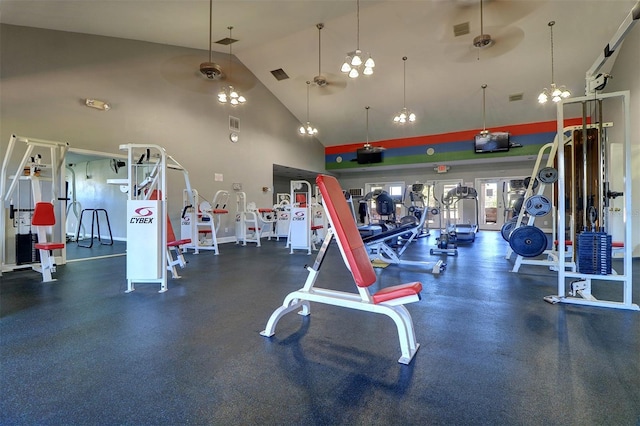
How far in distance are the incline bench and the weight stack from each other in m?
2.16

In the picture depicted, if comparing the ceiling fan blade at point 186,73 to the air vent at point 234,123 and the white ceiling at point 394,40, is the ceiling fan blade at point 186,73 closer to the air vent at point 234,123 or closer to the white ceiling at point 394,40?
the white ceiling at point 394,40

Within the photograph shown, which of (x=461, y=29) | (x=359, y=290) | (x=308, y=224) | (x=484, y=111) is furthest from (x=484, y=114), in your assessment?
(x=359, y=290)

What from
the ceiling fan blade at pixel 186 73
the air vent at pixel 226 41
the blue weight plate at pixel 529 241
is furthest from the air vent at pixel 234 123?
the blue weight plate at pixel 529 241

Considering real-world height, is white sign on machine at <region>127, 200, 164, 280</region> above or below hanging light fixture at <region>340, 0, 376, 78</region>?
below

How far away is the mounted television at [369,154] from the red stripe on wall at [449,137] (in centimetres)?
40

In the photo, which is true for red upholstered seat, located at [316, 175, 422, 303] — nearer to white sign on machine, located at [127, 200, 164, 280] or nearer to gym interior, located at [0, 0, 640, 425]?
gym interior, located at [0, 0, 640, 425]

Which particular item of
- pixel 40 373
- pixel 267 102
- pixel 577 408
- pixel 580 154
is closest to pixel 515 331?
pixel 577 408

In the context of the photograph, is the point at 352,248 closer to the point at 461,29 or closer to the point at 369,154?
the point at 461,29

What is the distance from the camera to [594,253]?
2908mm

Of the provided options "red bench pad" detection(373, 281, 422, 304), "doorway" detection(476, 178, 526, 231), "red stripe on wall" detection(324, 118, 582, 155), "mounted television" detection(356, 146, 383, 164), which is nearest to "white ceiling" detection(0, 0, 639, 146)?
"red stripe on wall" detection(324, 118, 582, 155)

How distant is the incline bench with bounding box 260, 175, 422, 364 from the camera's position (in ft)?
6.05

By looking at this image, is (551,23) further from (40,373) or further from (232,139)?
(40,373)

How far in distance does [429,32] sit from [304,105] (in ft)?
14.7

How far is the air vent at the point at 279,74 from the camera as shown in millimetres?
8311
